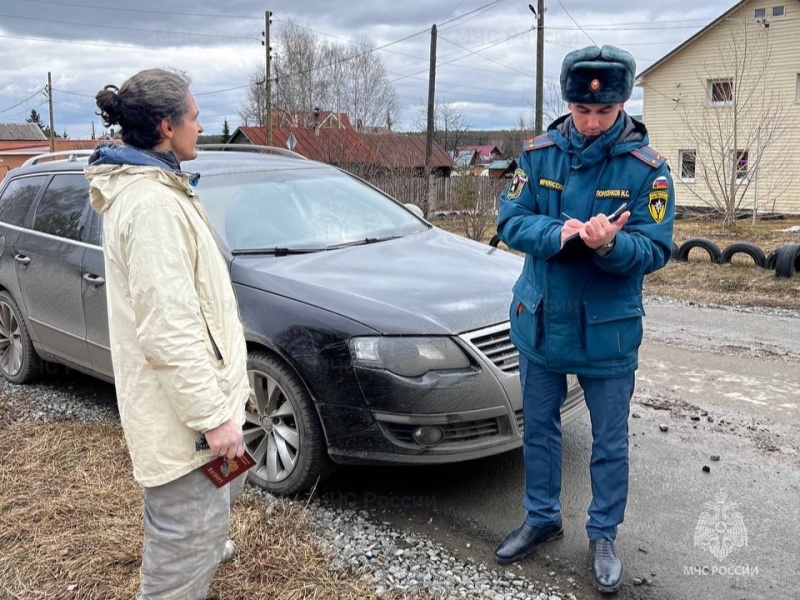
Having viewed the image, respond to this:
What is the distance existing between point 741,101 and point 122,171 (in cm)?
2629

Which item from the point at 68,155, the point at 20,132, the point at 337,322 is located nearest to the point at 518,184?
the point at 337,322

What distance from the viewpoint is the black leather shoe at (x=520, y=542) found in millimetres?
2957

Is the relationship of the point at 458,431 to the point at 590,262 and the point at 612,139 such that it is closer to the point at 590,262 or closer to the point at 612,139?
the point at 590,262

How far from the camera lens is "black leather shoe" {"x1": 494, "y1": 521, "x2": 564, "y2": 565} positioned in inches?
116

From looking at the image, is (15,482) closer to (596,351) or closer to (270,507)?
(270,507)

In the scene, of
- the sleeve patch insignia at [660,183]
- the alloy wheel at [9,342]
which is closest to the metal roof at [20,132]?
the alloy wheel at [9,342]

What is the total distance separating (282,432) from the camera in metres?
3.47

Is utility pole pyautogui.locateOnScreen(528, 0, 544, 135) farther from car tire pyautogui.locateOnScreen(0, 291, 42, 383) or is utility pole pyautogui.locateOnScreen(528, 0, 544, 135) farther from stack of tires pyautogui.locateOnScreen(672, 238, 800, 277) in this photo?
car tire pyautogui.locateOnScreen(0, 291, 42, 383)

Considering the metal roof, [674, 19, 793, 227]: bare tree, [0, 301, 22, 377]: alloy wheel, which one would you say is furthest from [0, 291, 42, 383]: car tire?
the metal roof

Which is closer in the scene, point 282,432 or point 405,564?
point 405,564

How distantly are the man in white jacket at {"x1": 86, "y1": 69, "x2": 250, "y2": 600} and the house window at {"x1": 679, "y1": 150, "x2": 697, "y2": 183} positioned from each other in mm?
26811

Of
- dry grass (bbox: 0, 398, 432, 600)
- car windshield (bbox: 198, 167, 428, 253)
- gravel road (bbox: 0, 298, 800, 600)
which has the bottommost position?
gravel road (bbox: 0, 298, 800, 600)

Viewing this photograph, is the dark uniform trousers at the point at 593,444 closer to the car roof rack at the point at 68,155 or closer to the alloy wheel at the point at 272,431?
the alloy wheel at the point at 272,431

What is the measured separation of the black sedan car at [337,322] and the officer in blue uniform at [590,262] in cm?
36
